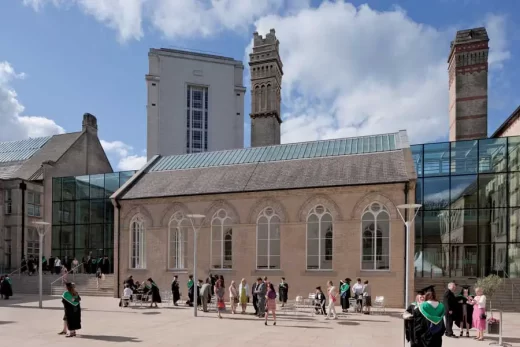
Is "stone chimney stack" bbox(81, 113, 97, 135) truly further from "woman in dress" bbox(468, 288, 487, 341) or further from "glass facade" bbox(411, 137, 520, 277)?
"woman in dress" bbox(468, 288, 487, 341)

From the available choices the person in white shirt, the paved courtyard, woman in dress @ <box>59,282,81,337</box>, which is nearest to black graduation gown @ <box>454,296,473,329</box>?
the paved courtyard

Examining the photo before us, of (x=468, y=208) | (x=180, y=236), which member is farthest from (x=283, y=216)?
(x=468, y=208)

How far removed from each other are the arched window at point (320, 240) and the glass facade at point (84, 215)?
1917 centimetres

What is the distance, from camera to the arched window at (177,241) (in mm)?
25391

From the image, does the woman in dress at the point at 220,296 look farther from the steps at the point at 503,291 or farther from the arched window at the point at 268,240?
the steps at the point at 503,291

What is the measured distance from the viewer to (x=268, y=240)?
76.5 ft

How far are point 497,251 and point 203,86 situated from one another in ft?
145

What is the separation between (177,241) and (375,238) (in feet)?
→ 39.0

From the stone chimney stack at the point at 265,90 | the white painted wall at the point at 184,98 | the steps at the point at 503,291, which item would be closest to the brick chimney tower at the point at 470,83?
the steps at the point at 503,291

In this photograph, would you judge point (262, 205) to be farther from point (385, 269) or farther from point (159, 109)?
point (159, 109)

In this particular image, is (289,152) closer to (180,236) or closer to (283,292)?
(180,236)

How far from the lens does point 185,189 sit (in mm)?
25953

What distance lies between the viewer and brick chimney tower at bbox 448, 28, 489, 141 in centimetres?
3588

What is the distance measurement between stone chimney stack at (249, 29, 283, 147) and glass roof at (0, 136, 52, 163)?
958 inches
